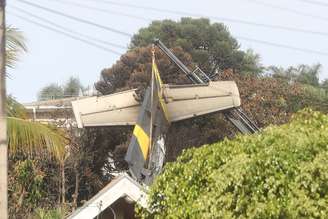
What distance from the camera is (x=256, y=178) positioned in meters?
9.54

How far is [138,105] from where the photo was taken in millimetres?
20297

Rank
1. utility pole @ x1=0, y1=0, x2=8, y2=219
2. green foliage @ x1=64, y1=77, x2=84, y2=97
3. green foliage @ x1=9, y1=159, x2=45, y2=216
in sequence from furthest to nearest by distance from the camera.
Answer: green foliage @ x1=64, y1=77, x2=84, y2=97 → green foliage @ x1=9, y1=159, x2=45, y2=216 → utility pole @ x1=0, y1=0, x2=8, y2=219

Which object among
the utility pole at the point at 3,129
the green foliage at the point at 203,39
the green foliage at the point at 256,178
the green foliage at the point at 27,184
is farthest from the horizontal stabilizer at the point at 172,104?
the green foliage at the point at 203,39

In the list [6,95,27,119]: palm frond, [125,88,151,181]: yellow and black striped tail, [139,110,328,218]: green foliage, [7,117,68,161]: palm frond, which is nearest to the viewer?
[139,110,328,218]: green foliage

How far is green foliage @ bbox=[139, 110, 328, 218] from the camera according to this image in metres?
9.26

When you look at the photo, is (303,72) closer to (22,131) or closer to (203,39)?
(203,39)

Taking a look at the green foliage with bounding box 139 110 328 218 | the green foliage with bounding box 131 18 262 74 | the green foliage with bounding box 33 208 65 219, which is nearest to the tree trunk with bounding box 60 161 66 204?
the green foliage with bounding box 33 208 65 219

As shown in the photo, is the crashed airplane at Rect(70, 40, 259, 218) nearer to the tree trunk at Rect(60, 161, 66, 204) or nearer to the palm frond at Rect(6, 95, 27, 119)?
the palm frond at Rect(6, 95, 27, 119)

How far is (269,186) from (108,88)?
20186 mm

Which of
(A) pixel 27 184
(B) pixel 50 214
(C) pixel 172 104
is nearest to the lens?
(B) pixel 50 214

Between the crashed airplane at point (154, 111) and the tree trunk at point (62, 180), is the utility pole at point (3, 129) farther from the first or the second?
the tree trunk at point (62, 180)

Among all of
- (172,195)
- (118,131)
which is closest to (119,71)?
(118,131)

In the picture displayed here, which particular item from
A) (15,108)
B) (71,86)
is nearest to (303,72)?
(71,86)

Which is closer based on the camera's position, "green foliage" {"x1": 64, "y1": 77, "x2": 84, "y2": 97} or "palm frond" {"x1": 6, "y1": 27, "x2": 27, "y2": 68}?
"palm frond" {"x1": 6, "y1": 27, "x2": 27, "y2": 68}
